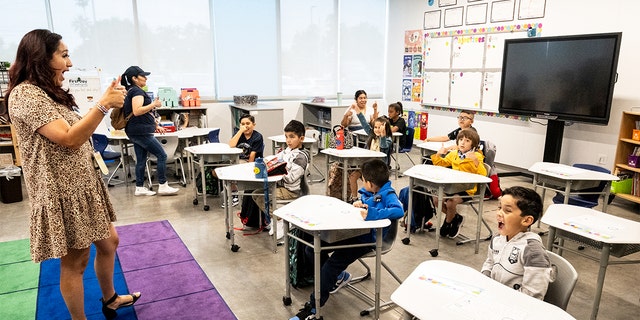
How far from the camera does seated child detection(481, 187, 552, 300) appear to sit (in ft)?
5.90

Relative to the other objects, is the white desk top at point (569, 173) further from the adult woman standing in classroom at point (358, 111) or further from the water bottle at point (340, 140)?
the adult woman standing in classroom at point (358, 111)

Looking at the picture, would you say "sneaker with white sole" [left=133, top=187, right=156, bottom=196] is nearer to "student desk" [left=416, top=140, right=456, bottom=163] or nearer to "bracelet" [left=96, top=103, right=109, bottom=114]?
"student desk" [left=416, top=140, right=456, bottom=163]

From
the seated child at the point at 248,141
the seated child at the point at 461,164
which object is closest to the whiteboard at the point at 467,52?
the seated child at the point at 461,164

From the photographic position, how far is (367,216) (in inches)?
95.3

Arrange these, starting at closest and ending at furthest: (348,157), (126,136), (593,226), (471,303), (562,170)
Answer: (471,303), (593,226), (562,170), (348,157), (126,136)

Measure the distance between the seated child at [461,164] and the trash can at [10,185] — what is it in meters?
4.81

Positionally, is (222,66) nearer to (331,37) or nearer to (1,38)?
(331,37)

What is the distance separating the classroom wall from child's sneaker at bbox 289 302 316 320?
4675mm

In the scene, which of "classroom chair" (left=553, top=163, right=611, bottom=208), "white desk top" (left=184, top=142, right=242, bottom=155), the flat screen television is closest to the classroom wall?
the flat screen television

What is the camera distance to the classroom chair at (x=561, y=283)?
1.73 meters

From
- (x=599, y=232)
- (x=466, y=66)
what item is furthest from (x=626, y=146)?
(x=599, y=232)

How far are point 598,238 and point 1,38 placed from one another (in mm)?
7622

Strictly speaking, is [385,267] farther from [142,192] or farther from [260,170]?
[142,192]

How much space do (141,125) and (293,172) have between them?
231cm
